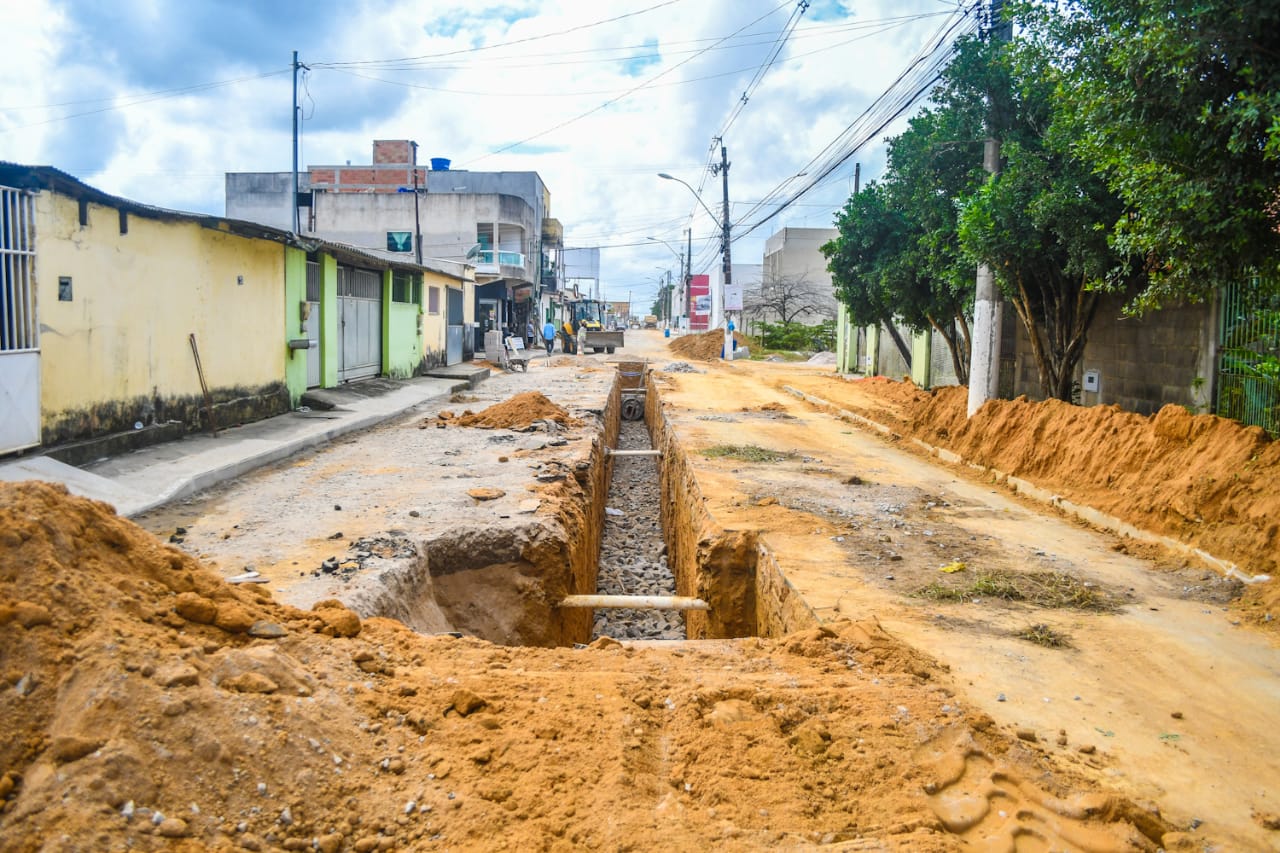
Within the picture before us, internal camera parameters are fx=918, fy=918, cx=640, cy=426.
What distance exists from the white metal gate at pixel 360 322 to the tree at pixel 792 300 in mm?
33642

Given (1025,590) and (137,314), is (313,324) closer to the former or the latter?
(137,314)

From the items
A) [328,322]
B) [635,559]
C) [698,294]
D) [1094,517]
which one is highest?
[698,294]

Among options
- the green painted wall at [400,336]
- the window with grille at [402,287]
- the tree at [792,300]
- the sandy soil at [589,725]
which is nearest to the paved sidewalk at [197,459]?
the sandy soil at [589,725]

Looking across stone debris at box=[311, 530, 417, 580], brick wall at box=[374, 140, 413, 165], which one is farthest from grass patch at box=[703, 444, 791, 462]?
brick wall at box=[374, 140, 413, 165]

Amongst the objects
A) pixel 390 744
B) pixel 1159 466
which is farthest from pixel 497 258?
pixel 390 744

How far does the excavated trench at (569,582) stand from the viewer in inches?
271

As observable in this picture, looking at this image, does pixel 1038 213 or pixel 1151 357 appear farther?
pixel 1151 357

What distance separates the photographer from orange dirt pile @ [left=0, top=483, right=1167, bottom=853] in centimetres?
297

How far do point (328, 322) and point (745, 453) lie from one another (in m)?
9.03

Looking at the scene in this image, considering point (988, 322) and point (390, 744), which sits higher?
point (988, 322)

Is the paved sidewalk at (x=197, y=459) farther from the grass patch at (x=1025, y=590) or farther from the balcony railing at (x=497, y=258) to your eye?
the balcony railing at (x=497, y=258)

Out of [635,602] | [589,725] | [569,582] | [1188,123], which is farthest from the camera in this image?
[569,582]

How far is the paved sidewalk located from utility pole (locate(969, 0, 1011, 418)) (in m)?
9.46

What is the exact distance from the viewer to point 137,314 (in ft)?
34.1
